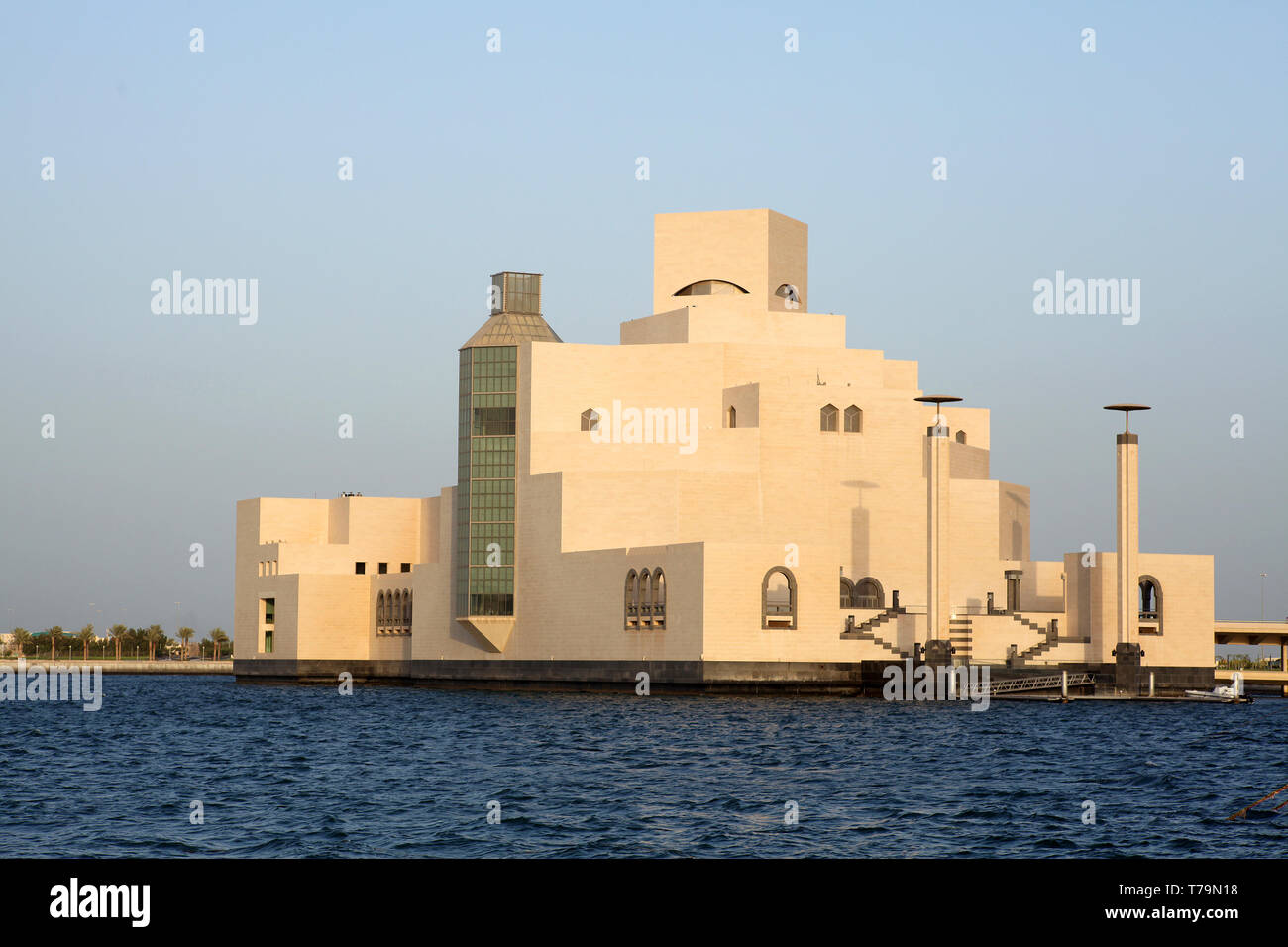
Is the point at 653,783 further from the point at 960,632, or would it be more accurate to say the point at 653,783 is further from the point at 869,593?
the point at 869,593

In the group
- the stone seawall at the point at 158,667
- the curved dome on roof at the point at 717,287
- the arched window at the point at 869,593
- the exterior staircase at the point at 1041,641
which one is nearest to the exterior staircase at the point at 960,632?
the exterior staircase at the point at 1041,641

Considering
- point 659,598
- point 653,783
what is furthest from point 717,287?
point 653,783

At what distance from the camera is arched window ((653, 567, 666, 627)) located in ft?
274

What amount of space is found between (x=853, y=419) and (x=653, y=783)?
58.8 m

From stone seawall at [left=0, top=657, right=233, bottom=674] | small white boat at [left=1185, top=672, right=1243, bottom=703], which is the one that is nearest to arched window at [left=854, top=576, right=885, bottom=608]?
small white boat at [left=1185, top=672, right=1243, bottom=703]

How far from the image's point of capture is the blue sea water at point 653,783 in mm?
28469

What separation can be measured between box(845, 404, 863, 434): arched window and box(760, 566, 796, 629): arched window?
11.9 metres

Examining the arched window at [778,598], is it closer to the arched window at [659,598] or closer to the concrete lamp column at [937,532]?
the arched window at [659,598]

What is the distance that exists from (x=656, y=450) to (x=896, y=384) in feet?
58.2

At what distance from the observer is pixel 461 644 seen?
3971 inches

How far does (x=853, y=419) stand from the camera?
313ft
